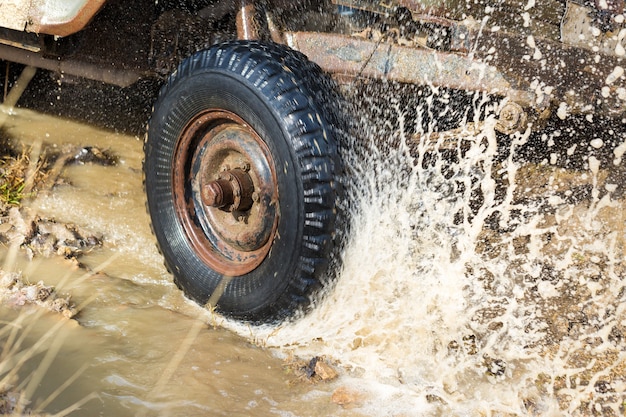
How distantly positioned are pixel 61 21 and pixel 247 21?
0.86m

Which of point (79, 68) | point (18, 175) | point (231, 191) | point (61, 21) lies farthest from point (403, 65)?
point (18, 175)

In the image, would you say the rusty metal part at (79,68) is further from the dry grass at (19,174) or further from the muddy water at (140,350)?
the muddy water at (140,350)

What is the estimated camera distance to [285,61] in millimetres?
2789

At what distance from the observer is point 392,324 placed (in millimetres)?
2943

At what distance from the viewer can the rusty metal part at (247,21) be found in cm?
325

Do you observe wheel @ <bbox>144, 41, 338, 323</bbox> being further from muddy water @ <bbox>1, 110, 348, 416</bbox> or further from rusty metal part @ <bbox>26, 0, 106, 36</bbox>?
rusty metal part @ <bbox>26, 0, 106, 36</bbox>

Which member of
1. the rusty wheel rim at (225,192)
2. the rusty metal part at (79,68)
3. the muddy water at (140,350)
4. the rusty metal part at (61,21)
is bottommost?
the muddy water at (140,350)

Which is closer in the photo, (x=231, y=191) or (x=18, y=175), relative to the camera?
(x=231, y=191)

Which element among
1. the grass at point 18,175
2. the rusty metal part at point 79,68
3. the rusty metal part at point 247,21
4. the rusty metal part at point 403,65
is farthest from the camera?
the grass at point 18,175

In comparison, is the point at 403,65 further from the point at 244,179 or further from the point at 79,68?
the point at 79,68

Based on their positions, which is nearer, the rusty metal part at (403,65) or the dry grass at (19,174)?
the rusty metal part at (403,65)

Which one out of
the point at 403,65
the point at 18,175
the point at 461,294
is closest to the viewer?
the point at 403,65

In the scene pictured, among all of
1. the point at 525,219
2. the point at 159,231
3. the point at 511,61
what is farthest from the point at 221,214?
the point at 525,219

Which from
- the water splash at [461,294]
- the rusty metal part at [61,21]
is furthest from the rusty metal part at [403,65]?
the rusty metal part at [61,21]
